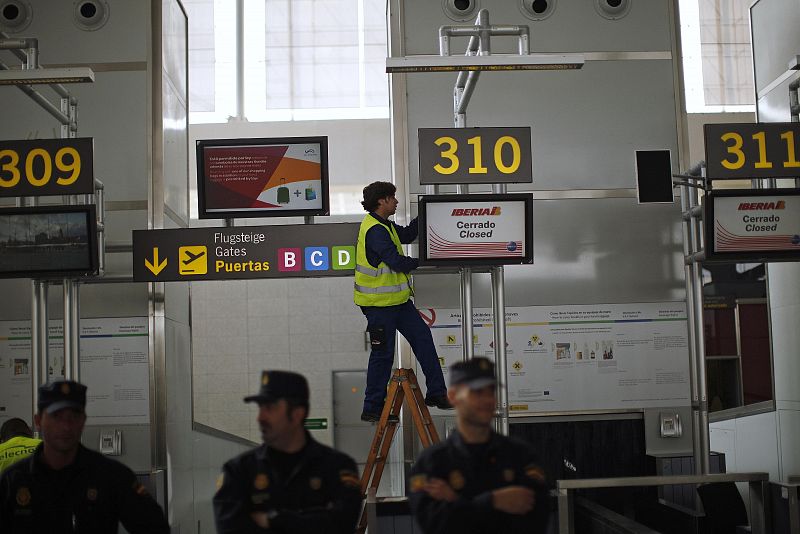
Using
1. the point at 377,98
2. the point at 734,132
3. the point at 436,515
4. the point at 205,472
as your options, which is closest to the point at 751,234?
the point at 734,132

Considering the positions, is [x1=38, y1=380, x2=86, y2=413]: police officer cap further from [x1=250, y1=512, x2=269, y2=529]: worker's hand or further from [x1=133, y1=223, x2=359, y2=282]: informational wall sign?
[x1=133, y1=223, x2=359, y2=282]: informational wall sign

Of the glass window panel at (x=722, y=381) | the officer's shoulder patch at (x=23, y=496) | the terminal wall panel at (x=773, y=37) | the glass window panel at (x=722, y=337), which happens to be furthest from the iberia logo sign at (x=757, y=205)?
the glass window panel at (x=722, y=381)

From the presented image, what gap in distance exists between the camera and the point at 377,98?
61.1 feet

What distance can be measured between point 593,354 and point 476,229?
2.81 metres

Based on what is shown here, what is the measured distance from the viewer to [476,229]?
8.35 meters

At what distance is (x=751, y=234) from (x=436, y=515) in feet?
16.8

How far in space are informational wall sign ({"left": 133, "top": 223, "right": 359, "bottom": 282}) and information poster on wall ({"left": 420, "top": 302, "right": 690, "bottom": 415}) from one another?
6.19 ft

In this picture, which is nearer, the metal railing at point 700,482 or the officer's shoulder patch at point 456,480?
the officer's shoulder patch at point 456,480

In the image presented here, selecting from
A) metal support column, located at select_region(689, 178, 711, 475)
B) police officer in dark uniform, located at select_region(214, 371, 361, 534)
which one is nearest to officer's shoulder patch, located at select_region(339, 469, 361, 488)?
police officer in dark uniform, located at select_region(214, 371, 361, 534)

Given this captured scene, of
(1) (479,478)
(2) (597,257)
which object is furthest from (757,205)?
(1) (479,478)

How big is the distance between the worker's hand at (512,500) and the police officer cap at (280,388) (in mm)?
918

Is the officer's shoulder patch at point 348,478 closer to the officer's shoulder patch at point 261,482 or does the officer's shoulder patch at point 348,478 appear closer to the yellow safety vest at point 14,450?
the officer's shoulder patch at point 261,482

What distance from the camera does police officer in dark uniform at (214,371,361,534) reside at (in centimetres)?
450

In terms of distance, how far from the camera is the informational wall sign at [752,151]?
8.63m
